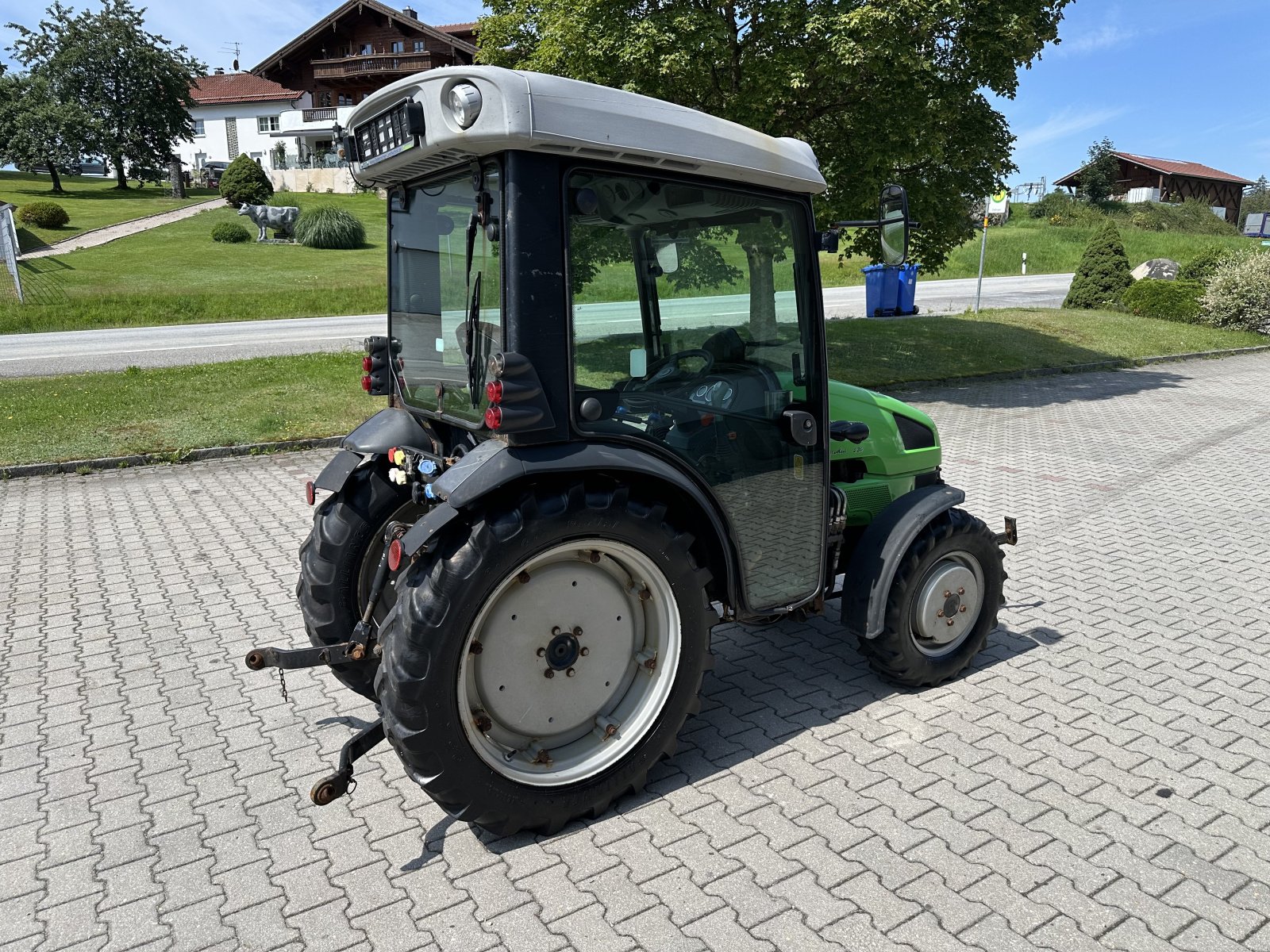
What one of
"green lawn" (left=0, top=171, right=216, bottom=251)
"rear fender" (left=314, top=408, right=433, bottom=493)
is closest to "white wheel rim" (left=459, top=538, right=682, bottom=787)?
"rear fender" (left=314, top=408, right=433, bottom=493)

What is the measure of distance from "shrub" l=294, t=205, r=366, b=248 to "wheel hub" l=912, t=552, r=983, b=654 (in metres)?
32.6

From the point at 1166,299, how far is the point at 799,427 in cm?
2177

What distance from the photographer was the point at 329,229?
32.8m

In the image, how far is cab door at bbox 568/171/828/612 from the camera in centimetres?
303

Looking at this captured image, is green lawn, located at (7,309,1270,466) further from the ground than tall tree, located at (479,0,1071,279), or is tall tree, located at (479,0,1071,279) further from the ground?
tall tree, located at (479,0,1071,279)

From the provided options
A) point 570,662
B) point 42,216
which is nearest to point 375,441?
point 570,662

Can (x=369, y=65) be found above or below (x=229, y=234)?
above

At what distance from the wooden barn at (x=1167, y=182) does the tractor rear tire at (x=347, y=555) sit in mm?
66637

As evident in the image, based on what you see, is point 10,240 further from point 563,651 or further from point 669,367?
point 563,651

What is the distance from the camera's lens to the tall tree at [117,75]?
4572cm

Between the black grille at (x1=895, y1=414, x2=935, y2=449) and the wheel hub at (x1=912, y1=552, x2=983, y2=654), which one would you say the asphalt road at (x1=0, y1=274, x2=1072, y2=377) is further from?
the wheel hub at (x1=912, y1=552, x2=983, y2=654)

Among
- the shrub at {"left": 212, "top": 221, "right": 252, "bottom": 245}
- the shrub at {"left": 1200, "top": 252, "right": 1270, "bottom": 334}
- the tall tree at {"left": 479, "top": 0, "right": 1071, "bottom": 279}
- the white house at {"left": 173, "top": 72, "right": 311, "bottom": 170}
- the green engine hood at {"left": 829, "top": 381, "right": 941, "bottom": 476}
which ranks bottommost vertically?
the green engine hood at {"left": 829, "top": 381, "right": 941, "bottom": 476}

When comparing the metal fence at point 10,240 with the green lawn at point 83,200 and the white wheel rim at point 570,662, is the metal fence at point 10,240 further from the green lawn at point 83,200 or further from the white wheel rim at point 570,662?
the white wheel rim at point 570,662

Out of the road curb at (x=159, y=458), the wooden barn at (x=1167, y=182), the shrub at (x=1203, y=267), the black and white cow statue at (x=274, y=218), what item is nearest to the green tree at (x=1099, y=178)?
the wooden barn at (x=1167, y=182)
